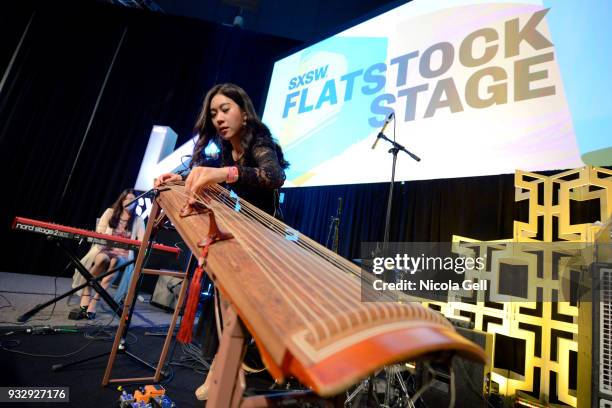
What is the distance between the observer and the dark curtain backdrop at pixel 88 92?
17.2 feet

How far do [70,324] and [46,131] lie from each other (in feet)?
14.2

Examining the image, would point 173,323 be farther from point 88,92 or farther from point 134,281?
point 88,92

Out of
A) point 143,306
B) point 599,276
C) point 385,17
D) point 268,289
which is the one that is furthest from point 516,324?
point 143,306

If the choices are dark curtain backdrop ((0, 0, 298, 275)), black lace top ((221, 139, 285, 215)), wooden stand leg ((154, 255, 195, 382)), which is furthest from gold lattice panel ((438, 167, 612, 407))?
dark curtain backdrop ((0, 0, 298, 275))

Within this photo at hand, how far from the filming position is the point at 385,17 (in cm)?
388

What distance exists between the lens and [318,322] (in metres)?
0.39

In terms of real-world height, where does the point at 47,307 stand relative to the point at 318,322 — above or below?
below

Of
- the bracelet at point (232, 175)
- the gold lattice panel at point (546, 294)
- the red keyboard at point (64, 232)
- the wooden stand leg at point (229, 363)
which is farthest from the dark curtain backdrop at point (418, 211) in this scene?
the wooden stand leg at point (229, 363)

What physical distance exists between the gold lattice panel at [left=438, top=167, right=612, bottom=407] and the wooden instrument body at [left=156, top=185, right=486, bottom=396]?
2243mm

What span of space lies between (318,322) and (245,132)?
137 centimetres

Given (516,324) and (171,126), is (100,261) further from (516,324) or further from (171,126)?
(516,324)

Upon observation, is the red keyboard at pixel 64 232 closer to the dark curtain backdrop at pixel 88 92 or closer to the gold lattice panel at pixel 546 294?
the gold lattice panel at pixel 546 294

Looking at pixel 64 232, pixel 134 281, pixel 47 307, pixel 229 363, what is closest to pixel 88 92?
pixel 47 307

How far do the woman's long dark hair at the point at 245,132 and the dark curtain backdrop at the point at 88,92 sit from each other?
4.84 m
